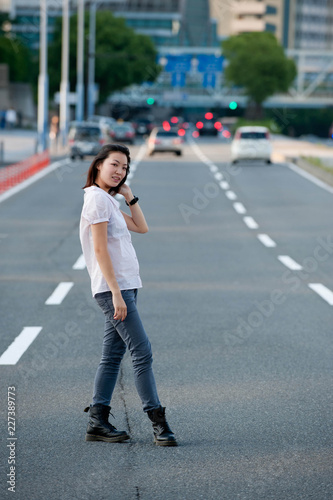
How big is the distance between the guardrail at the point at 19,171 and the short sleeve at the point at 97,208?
22.0m

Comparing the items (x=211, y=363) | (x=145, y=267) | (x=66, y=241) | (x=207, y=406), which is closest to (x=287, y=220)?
(x=66, y=241)

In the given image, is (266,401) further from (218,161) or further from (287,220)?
(218,161)

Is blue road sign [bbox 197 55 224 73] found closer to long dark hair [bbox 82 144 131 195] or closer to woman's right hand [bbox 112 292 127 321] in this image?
long dark hair [bbox 82 144 131 195]

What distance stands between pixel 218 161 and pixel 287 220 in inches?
929

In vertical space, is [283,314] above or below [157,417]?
below

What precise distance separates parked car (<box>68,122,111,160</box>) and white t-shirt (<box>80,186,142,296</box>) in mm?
35138

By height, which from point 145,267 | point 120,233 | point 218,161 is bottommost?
point 218,161

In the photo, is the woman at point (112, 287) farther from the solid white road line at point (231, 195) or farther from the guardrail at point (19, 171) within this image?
the guardrail at point (19, 171)

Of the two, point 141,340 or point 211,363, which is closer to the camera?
point 141,340

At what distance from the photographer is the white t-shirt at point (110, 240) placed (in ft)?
18.2

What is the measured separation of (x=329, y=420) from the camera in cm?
614

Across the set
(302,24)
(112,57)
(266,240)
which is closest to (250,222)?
(266,240)

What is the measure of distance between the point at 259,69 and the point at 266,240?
Answer: 3114 inches

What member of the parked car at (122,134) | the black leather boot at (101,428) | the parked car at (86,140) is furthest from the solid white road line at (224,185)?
the parked car at (122,134)
